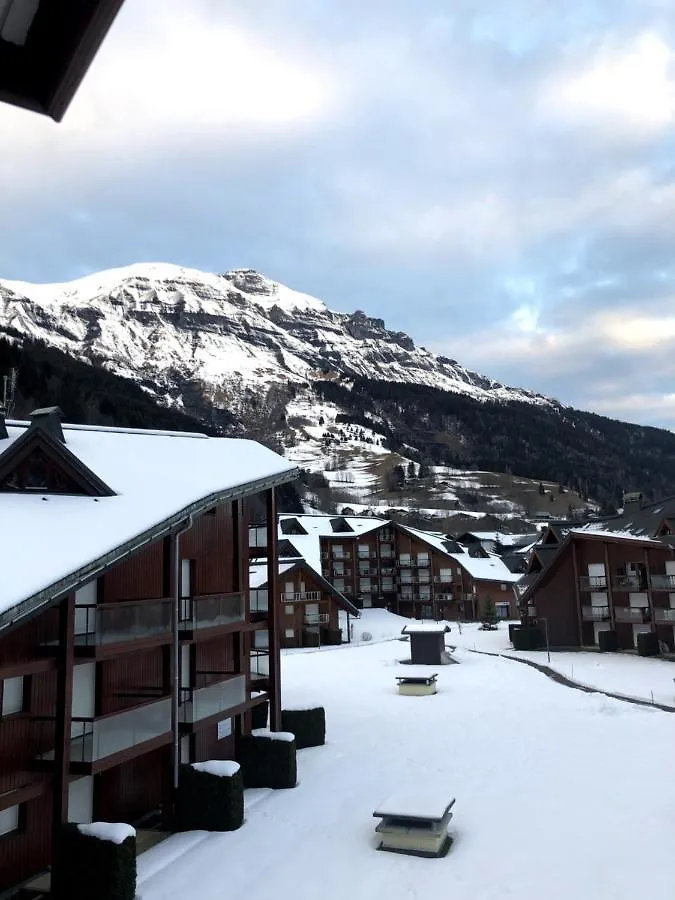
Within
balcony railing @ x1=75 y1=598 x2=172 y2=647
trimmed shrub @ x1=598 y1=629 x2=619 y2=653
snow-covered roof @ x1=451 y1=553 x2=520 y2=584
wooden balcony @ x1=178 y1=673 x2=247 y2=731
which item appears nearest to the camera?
balcony railing @ x1=75 y1=598 x2=172 y2=647

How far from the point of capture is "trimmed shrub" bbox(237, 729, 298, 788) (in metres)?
21.8

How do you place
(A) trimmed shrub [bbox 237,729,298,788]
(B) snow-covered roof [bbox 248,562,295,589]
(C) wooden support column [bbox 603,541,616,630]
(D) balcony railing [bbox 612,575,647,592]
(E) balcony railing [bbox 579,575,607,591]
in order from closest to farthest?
(A) trimmed shrub [bbox 237,729,298,788] → (D) balcony railing [bbox 612,575,647,592] → (C) wooden support column [bbox 603,541,616,630] → (E) balcony railing [bbox 579,575,607,591] → (B) snow-covered roof [bbox 248,562,295,589]

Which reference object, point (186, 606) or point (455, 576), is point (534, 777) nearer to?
point (186, 606)

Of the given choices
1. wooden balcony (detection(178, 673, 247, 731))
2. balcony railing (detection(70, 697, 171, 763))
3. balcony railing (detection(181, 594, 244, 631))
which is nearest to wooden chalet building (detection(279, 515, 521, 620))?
balcony railing (detection(181, 594, 244, 631))

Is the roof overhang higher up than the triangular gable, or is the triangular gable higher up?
the triangular gable

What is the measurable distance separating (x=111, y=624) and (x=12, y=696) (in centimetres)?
254

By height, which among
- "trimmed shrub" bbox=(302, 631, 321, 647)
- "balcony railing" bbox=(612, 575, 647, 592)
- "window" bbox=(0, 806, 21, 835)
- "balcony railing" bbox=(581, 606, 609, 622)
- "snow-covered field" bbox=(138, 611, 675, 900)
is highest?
"balcony railing" bbox=(612, 575, 647, 592)

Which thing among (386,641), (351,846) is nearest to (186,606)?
(351,846)

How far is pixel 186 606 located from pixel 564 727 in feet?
53.5

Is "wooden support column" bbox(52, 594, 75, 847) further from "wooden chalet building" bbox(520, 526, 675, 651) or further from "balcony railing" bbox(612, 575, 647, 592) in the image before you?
"balcony railing" bbox(612, 575, 647, 592)

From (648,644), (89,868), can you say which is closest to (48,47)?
(89,868)

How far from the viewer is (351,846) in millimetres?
17125

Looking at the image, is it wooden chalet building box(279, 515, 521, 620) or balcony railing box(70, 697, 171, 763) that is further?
wooden chalet building box(279, 515, 521, 620)

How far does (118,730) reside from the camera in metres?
16.5
